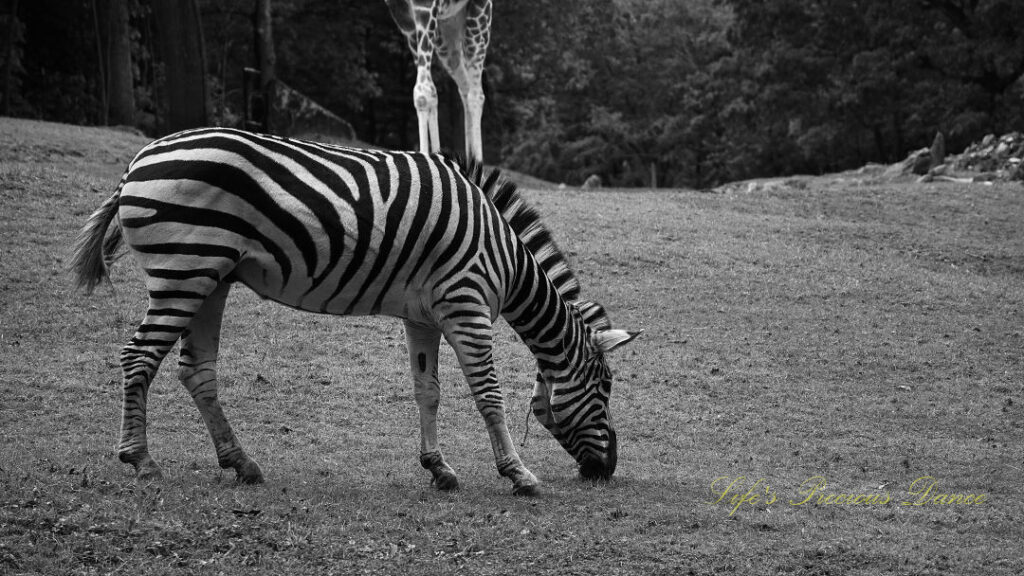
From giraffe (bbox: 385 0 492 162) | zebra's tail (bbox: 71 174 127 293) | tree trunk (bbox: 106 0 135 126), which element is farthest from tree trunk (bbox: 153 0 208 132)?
zebra's tail (bbox: 71 174 127 293)

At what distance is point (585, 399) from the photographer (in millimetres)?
8281

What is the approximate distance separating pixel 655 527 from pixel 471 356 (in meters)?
1.69

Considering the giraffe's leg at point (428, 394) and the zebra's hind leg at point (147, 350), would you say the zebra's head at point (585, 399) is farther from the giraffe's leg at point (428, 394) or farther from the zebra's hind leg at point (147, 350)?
the zebra's hind leg at point (147, 350)

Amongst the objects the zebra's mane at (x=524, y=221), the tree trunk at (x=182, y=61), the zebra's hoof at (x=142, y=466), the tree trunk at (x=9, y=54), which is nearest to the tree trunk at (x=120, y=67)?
the tree trunk at (x=9, y=54)

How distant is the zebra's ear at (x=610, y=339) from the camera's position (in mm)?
8289

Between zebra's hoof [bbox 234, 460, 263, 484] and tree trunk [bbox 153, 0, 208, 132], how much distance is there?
1192 cm

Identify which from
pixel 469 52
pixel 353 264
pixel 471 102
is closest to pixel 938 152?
pixel 469 52

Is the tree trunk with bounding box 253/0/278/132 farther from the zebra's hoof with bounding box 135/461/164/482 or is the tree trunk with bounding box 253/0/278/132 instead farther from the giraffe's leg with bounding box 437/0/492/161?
the zebra's hoof with bounding box 135/461/164/482

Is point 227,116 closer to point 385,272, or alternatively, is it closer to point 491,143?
point 491,143

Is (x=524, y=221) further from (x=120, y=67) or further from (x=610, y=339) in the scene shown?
(x=120, y=67)

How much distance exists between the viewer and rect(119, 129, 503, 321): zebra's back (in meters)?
6.87

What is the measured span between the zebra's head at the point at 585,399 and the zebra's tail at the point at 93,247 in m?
3.28

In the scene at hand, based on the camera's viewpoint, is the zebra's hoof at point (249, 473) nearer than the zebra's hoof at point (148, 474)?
No

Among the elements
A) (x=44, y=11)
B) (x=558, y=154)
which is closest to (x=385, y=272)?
(x=44, y=11)
